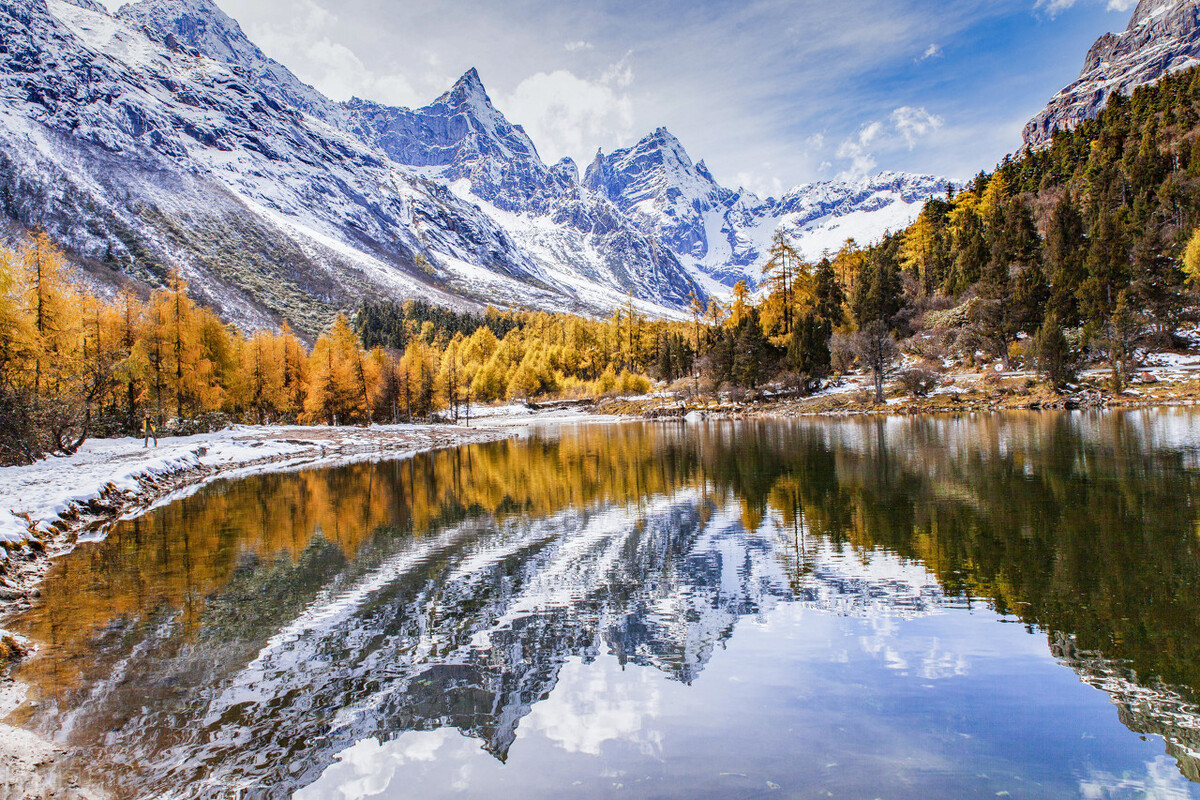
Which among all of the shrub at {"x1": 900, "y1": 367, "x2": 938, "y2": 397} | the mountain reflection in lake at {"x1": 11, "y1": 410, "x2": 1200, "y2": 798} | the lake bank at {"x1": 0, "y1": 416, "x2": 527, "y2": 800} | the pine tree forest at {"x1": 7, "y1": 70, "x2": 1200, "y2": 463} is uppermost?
the pine tree forest at {"x1": 7, "y1": 70, "x2": 1200, "y2": 463}

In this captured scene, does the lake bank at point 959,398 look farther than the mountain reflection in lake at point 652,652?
Yes

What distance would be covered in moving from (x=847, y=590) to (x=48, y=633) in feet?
40.4

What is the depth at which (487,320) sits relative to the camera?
17512 centimetres

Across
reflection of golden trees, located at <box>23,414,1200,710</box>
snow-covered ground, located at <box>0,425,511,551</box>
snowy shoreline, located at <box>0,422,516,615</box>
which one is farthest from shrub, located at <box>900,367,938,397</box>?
snowy shoreline, located at <box>0,422,516,615</box>

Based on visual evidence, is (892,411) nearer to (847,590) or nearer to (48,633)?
(847,590)

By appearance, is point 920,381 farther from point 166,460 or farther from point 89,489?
point 89,489

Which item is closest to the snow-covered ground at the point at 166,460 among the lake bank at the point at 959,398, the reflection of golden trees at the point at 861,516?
the reflection of golden trees at the point at 861,516

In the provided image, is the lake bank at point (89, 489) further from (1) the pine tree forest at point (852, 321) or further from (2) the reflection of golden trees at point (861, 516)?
(1) the pine tree forest at point (852, 321)

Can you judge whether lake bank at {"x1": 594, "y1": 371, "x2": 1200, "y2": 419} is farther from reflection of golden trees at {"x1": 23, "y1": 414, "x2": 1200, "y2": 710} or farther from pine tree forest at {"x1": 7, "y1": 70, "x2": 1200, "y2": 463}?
reflection of golden trees at {"x1": 23, "y1": 414, "x2": 1200, "y2": 710}

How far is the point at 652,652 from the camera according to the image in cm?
824

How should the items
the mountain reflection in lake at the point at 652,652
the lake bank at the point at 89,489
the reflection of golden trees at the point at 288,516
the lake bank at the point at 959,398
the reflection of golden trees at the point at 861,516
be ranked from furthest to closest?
the lake bank at the point at 959,398
the reflection of golden trees at the point at 288,516
the reflection of golden trees at the point at 861,516
the lake bank at the point at 89,489
the mountain reflection in lake at the point at 652,652

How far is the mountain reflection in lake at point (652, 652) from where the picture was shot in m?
5.59

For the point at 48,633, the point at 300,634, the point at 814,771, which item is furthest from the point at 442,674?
the point at 48,633

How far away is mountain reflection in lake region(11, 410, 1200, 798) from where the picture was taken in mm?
5594
